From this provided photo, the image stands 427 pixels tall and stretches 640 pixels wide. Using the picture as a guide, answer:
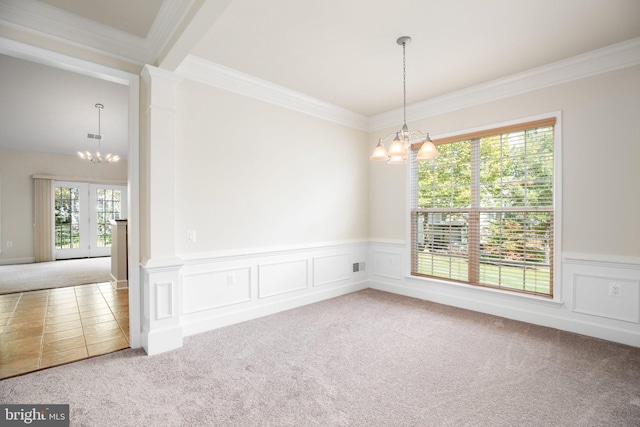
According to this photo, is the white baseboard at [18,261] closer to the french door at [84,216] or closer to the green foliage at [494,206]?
the french door at [84,216]

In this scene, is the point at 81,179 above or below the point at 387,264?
above

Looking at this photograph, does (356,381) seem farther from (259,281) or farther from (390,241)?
(390,241)

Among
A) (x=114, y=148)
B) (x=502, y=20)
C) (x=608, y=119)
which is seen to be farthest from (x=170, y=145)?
(x=114, y=148)

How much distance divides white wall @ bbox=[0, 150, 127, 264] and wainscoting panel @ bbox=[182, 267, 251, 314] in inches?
297

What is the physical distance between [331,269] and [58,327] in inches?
134

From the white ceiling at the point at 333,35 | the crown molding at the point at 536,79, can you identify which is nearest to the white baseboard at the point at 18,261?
the white ceiling at the point at 333,35

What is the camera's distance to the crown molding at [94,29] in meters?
2.29

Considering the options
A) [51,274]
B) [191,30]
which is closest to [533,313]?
[191,30]

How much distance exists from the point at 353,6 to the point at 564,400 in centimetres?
331

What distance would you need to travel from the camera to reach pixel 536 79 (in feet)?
11.4

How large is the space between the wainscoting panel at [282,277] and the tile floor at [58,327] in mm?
1540

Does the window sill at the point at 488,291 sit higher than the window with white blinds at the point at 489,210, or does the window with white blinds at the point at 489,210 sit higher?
the window with white blinds at the point at 489,210

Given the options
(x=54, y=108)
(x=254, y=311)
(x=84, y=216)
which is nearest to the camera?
(x=254, y=311)

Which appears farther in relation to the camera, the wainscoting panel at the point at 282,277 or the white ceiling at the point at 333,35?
the wainscoting panel at the point at 282,277
